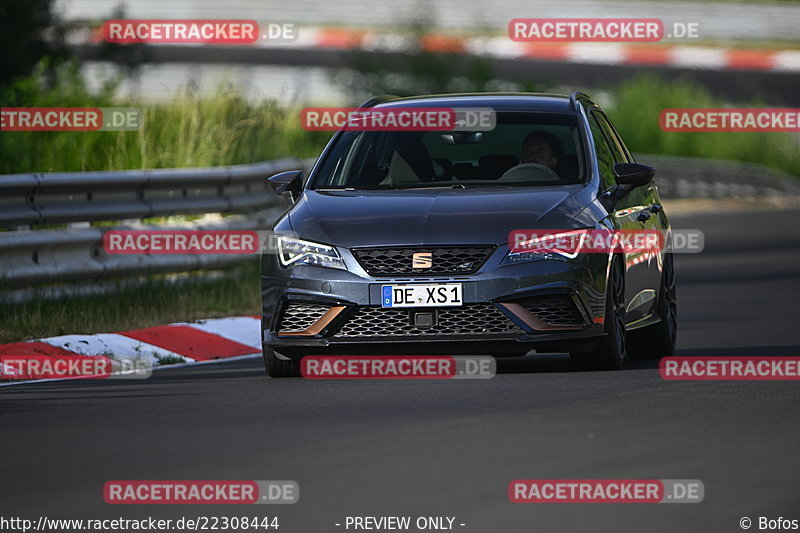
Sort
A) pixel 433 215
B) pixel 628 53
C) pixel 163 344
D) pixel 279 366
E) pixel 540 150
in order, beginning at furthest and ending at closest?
pixel 628 53, pixel 163 344, pixel 540 150, pixel 279 366, pixel 433 215

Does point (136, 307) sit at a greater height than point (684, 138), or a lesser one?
greater

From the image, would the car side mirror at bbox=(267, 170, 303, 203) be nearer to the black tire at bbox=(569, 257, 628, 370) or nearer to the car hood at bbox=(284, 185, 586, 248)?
the car hood at bbox=(284, 185, 586, 248)

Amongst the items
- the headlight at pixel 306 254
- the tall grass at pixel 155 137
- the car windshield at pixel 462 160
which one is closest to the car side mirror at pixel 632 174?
the car windshield at pixel 462 160

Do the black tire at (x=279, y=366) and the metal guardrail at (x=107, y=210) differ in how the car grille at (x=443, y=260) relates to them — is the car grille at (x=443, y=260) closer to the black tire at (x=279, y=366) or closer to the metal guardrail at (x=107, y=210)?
the black tire at (x=279, y=366)

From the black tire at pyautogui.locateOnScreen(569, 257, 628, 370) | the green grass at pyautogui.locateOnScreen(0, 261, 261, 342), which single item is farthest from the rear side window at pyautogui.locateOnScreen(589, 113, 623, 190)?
the green grass at pyautogui.locateOnScreen(0, 261, 261, 342)

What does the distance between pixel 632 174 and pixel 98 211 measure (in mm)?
4881

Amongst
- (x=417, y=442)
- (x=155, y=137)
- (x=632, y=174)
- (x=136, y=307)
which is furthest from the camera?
(x=155, y=137)

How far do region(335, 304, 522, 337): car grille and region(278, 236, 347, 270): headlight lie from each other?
0.32 meters

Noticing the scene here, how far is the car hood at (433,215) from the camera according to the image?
10570 millimetres

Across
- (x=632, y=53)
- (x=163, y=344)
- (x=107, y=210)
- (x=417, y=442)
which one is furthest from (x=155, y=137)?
(x=632, y=53)

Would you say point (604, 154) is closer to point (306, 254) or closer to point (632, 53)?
point (306, 254)

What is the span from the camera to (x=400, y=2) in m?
53.3

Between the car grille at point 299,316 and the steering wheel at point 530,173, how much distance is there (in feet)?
5.19

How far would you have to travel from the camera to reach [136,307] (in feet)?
47.2
